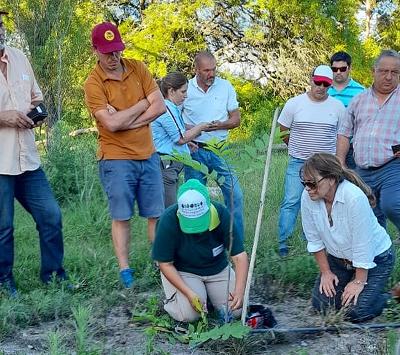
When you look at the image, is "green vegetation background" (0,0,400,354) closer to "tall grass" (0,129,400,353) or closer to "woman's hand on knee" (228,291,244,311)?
"tall grass" (0,129,400,353)

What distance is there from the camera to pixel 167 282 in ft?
14.6

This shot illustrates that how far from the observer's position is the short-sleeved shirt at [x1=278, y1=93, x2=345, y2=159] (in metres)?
5.89

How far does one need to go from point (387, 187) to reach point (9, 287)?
2.71 m

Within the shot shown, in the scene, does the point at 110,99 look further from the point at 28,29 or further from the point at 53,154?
the point at 28,29

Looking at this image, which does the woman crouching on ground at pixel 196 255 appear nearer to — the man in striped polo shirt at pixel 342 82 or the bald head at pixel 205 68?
the bald head at pixel 205 68

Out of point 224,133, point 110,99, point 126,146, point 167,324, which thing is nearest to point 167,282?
point 167,324

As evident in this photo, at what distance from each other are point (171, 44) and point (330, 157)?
55.2 feet

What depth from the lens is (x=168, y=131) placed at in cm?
580

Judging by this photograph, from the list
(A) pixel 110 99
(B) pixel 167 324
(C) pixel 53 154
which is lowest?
(B) pixel 167 324

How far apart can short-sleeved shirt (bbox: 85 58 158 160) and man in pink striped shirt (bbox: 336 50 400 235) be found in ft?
5.09

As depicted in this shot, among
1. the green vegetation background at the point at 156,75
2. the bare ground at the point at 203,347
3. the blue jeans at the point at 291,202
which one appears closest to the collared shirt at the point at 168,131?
the green vegetation background at the point at 156,75

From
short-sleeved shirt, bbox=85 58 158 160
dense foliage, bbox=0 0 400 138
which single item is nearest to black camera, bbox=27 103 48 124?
short-sleeved shirt, bbox=85 58 158 160

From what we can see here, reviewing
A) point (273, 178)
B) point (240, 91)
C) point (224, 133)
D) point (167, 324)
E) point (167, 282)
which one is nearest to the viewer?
point (167, 324)

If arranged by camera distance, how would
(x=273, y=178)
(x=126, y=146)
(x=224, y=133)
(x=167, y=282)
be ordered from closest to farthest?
(x=167, y=282) < (x=126, y=146) < (x=224, y=133) < (x=273, y=178)
